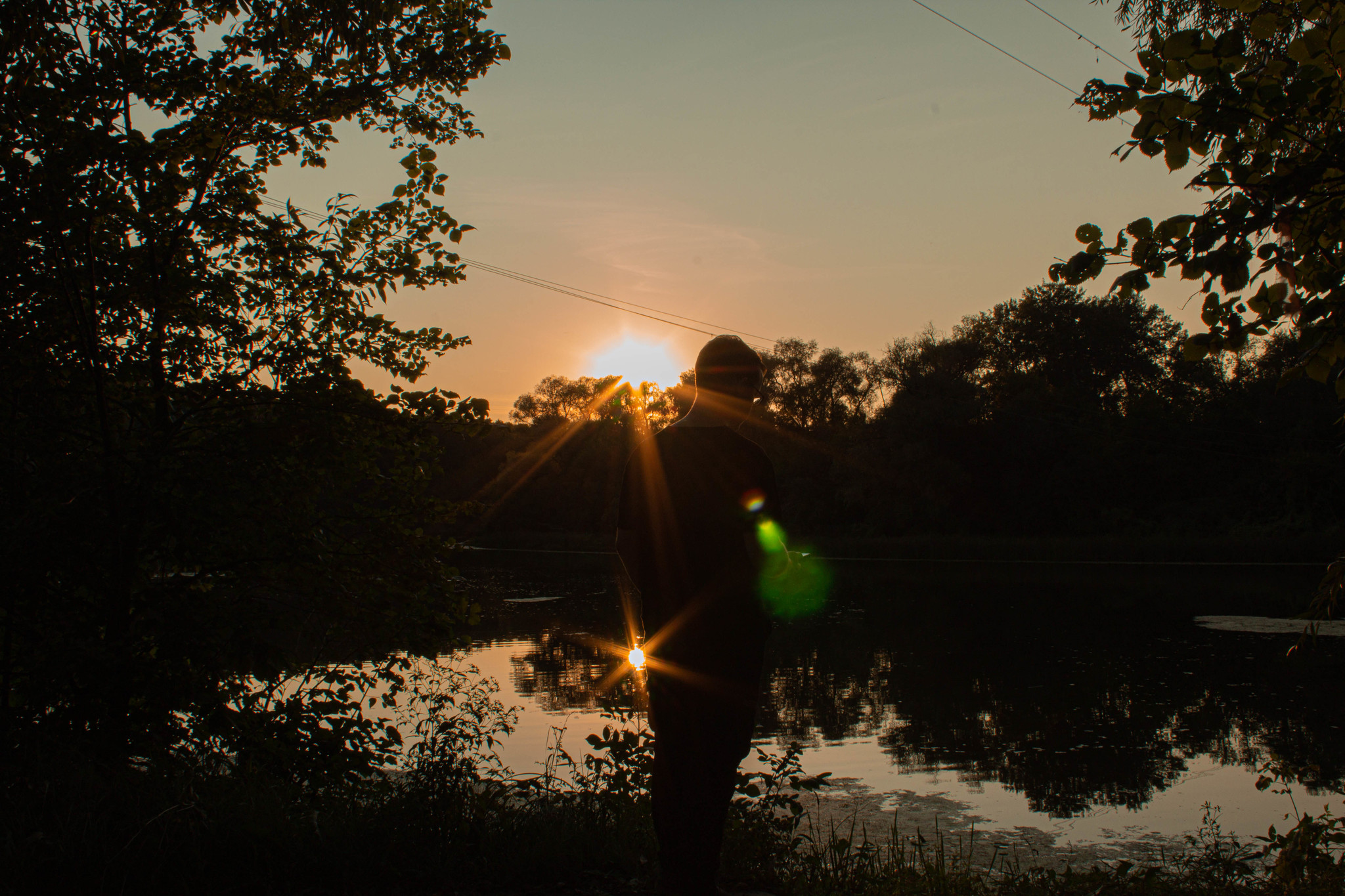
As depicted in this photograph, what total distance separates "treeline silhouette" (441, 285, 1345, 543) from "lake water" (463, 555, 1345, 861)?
69.8ft

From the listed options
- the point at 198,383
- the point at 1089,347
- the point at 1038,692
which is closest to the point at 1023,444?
the point at 1089,347

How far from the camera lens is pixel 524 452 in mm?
67562

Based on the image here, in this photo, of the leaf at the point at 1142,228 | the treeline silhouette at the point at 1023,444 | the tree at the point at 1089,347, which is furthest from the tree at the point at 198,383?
the tree at the point at 1089,347

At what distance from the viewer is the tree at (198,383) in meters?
3.71

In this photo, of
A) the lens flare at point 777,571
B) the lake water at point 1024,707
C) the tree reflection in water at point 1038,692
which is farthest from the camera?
the tree reflection in water at point 1038,692

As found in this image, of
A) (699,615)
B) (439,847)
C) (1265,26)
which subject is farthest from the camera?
(439,847)

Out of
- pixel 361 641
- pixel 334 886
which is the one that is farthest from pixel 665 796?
pixel 361 641

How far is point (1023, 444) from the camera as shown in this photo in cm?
5359

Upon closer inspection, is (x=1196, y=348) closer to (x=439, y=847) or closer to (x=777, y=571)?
(x=777, y=571)

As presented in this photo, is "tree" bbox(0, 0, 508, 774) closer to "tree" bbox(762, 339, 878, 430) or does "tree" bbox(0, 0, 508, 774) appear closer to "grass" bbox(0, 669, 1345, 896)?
"grass" bbox(0, 669, 1345, 896)

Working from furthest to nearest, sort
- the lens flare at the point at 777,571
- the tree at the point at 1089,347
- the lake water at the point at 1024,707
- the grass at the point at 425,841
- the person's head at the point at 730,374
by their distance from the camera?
1. the tree at the point at 1089,347
2. the lake water at the point at 1024,707
3. the grass at the point at 425,841
4. the person's head at the point at 730,374
5. the lens flare at the point at 777,571

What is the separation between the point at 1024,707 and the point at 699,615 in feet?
33.0

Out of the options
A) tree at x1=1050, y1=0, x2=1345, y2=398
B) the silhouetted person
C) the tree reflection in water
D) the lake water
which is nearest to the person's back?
the silhouetted person

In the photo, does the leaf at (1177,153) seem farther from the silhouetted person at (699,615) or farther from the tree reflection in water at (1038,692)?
the tree reflection in water at (1038,692)
